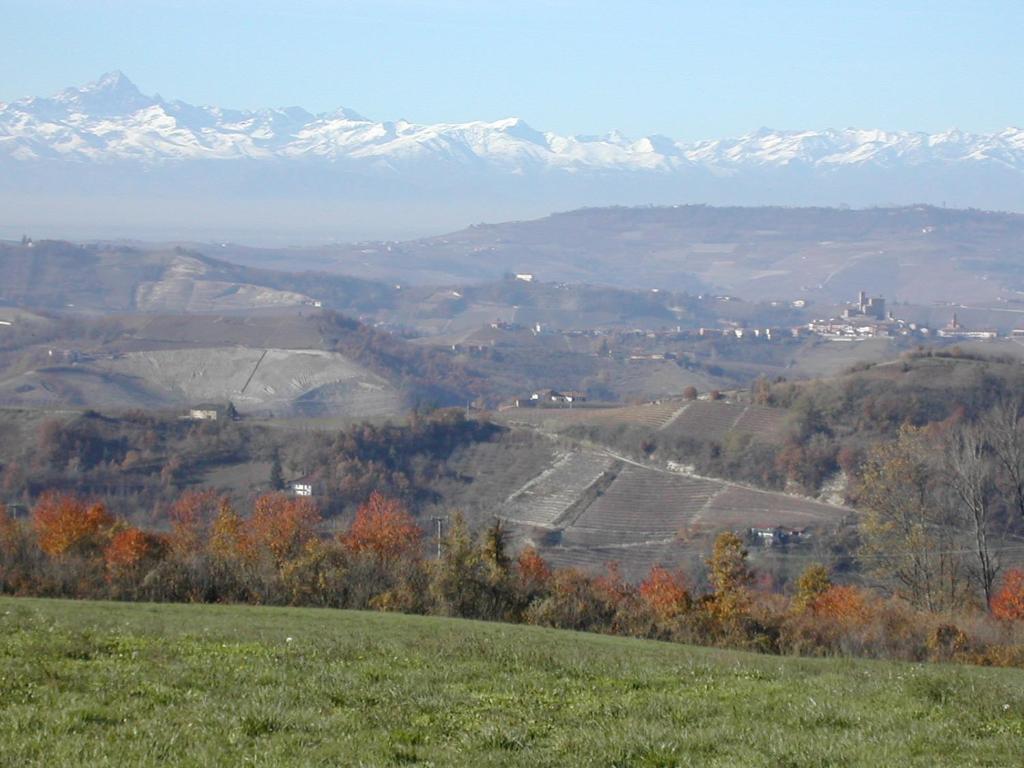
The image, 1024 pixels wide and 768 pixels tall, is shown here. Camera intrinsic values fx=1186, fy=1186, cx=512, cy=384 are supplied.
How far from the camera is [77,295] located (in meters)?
119

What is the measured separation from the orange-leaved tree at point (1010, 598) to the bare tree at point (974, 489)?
30 centimetres

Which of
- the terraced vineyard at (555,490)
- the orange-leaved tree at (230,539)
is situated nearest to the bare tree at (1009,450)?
the terraced vineyard at (555,490)

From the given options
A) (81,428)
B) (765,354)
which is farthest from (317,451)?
(765,354)

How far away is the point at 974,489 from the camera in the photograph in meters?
29.6

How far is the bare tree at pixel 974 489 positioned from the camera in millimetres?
29594

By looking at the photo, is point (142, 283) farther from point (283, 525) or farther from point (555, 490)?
point (283, 525)

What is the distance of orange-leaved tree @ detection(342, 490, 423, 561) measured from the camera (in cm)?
2942

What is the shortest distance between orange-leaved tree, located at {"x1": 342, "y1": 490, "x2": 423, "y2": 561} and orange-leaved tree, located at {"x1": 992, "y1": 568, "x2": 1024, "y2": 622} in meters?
13.7

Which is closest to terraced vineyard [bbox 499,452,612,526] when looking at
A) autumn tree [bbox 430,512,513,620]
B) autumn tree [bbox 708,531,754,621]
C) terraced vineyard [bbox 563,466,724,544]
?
terraced vineyard [bbox 563,466,724,544]

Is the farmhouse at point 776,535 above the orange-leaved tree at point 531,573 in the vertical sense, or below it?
below

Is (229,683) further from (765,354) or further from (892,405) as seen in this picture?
(765,354)

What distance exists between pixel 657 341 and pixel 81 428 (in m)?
76.9

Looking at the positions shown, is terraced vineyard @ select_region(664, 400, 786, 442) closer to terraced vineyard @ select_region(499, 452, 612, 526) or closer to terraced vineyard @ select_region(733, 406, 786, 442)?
terraced vineyard @ select_region(733, 406, 786, 442)

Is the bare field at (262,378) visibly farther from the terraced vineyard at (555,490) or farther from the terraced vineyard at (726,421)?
the terraced vineyard at (726,421)
